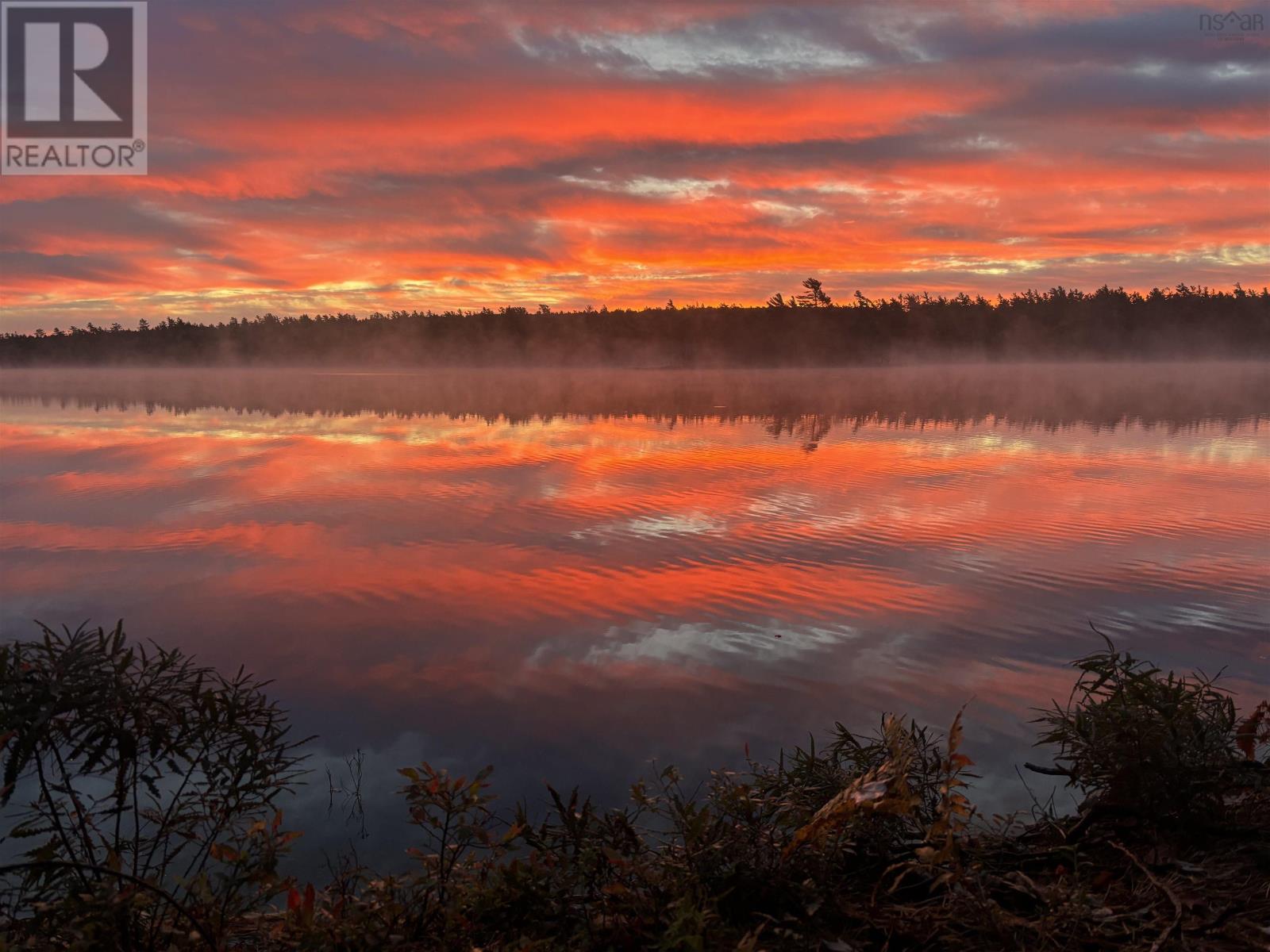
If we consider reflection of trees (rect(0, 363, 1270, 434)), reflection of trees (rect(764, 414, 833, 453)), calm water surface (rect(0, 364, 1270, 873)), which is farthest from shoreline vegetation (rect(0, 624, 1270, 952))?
reflection of trees (rect(0, 363, 1270, 434))

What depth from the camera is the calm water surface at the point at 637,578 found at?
23.7 ft

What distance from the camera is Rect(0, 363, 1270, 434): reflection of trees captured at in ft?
117

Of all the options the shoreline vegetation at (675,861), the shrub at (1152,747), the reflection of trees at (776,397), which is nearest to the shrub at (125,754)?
the shoreline vegetation at (675,861)

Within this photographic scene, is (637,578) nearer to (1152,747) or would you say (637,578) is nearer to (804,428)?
(1152,747)

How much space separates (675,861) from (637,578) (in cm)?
722

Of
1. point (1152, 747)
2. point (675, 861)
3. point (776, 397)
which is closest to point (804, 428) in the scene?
point (776, 397)

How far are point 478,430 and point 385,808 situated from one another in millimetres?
26168

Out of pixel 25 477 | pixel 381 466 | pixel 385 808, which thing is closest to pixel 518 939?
pixel 385 808

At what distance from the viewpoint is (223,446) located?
27328 mm

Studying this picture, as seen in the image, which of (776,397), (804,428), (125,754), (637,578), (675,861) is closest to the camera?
(125,754)

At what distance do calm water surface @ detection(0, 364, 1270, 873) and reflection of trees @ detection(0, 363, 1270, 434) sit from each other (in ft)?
27.5

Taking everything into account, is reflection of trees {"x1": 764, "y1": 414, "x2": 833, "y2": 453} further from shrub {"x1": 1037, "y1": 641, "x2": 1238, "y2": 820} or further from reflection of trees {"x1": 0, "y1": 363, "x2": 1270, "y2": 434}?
shrub {"x1": 1037, "y1": 641, "x2": 1238, "y2": 820}

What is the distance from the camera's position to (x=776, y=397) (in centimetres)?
4803

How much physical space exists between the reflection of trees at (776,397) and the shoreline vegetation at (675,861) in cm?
2134
